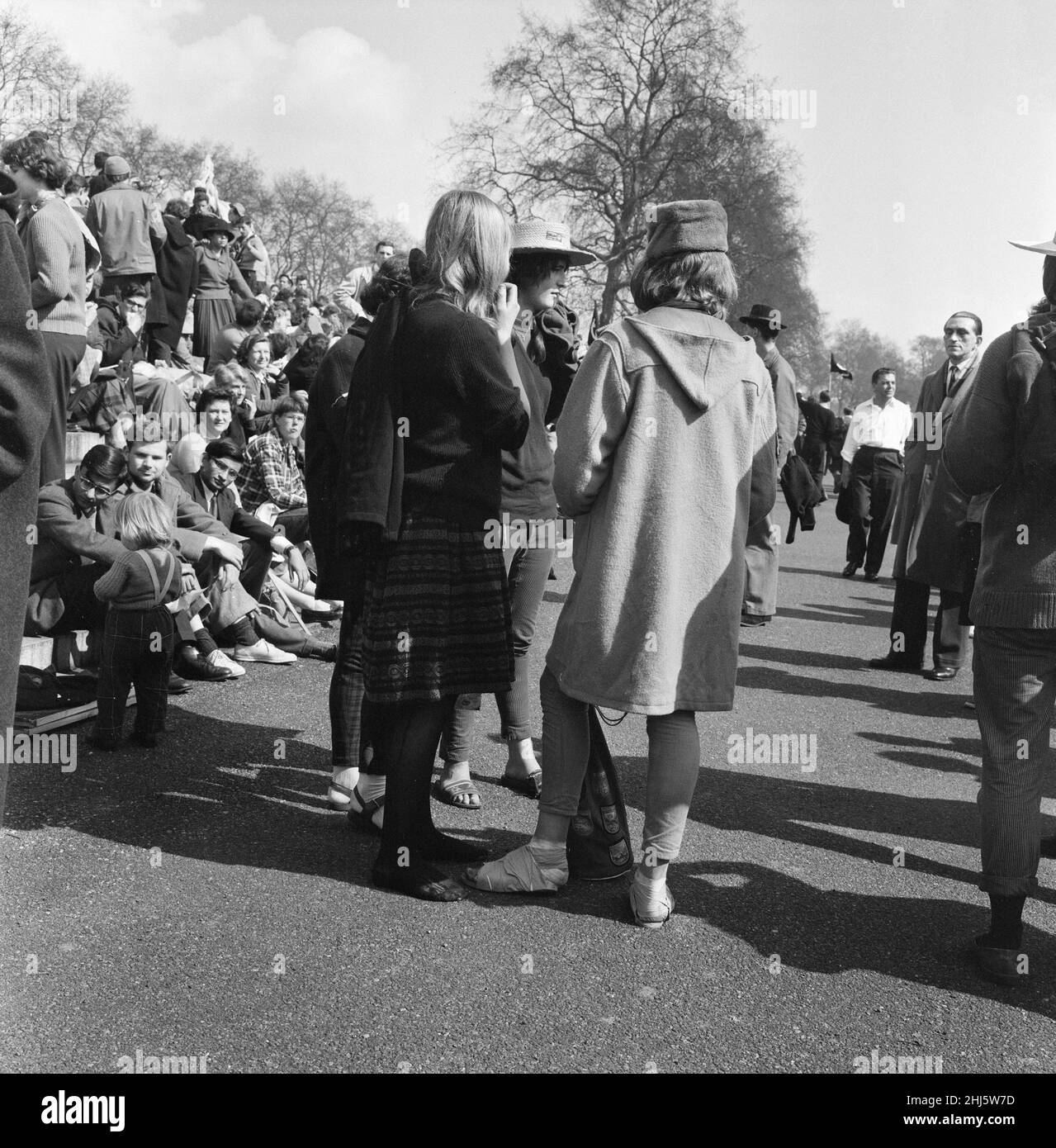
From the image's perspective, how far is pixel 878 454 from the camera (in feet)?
41.8

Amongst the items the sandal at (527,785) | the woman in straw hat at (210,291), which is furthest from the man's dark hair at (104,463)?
the woman in straw hat at (210,291)

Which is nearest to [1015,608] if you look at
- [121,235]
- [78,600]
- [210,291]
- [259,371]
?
[78,600]

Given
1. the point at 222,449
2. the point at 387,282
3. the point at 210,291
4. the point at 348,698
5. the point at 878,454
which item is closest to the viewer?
the point at 387,282

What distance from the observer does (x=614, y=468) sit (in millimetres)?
3807

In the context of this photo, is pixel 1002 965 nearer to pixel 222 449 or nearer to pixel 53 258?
pixel 222 449

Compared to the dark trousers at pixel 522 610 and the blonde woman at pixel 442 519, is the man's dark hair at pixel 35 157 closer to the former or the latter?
the dark trousers at pixel 522 610

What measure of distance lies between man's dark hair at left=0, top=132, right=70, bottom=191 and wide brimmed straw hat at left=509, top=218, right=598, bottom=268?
10.1 feet

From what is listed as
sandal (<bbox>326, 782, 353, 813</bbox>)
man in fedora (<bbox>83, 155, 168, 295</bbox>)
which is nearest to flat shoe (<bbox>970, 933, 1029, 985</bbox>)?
sandal (<bbox>326, 782, 353, 813</bbox>)

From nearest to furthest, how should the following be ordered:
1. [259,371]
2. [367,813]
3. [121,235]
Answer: [367,813] → [259,371] → [121,235]

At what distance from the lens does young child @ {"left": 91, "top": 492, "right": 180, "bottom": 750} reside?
18.2ft

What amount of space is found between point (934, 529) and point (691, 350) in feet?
13.7
